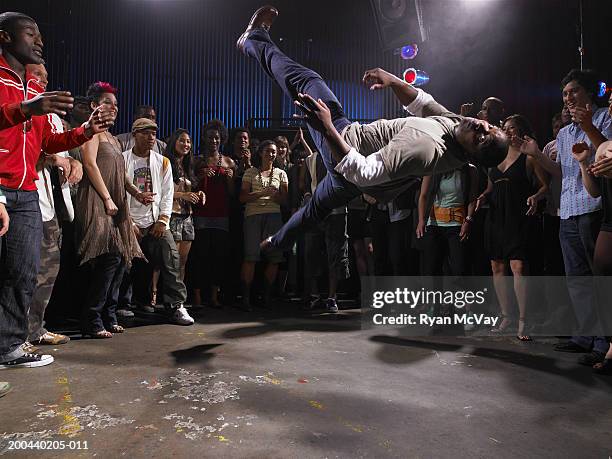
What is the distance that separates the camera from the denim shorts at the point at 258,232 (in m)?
4.44

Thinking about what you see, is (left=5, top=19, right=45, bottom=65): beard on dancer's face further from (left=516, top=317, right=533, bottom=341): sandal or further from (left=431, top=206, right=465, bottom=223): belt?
(left=516, top=317, right=533, bottom=341): sandal

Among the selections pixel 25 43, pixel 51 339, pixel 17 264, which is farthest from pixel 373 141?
pixel 51 339

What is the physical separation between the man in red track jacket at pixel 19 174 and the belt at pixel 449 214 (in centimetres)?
254

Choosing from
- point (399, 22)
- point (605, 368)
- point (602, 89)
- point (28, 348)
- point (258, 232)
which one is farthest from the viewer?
point (399, 22)

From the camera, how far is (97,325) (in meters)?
3.16

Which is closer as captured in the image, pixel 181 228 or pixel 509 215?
pixel 509 215

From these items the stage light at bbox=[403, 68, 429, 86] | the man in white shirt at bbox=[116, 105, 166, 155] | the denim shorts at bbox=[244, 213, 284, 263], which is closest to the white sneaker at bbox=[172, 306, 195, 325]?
the denim shorts at bbox=[244, 213, 284, 263]

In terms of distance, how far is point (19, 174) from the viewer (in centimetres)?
210

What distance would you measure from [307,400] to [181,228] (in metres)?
2.52

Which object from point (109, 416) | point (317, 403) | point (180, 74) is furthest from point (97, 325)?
point (180, 74)

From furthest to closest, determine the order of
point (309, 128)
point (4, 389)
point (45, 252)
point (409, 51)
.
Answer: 1. point (409, 51)
2. point (45, 252)
3. point (309, 128)
4. point (4, 389)

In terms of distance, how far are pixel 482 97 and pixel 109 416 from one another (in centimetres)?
622

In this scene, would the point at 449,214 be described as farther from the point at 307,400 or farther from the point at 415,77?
the point at 415,77

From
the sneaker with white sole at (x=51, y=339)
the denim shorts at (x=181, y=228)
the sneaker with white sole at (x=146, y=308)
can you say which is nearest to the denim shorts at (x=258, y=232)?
the denim shorts at (x=181, y=228)
